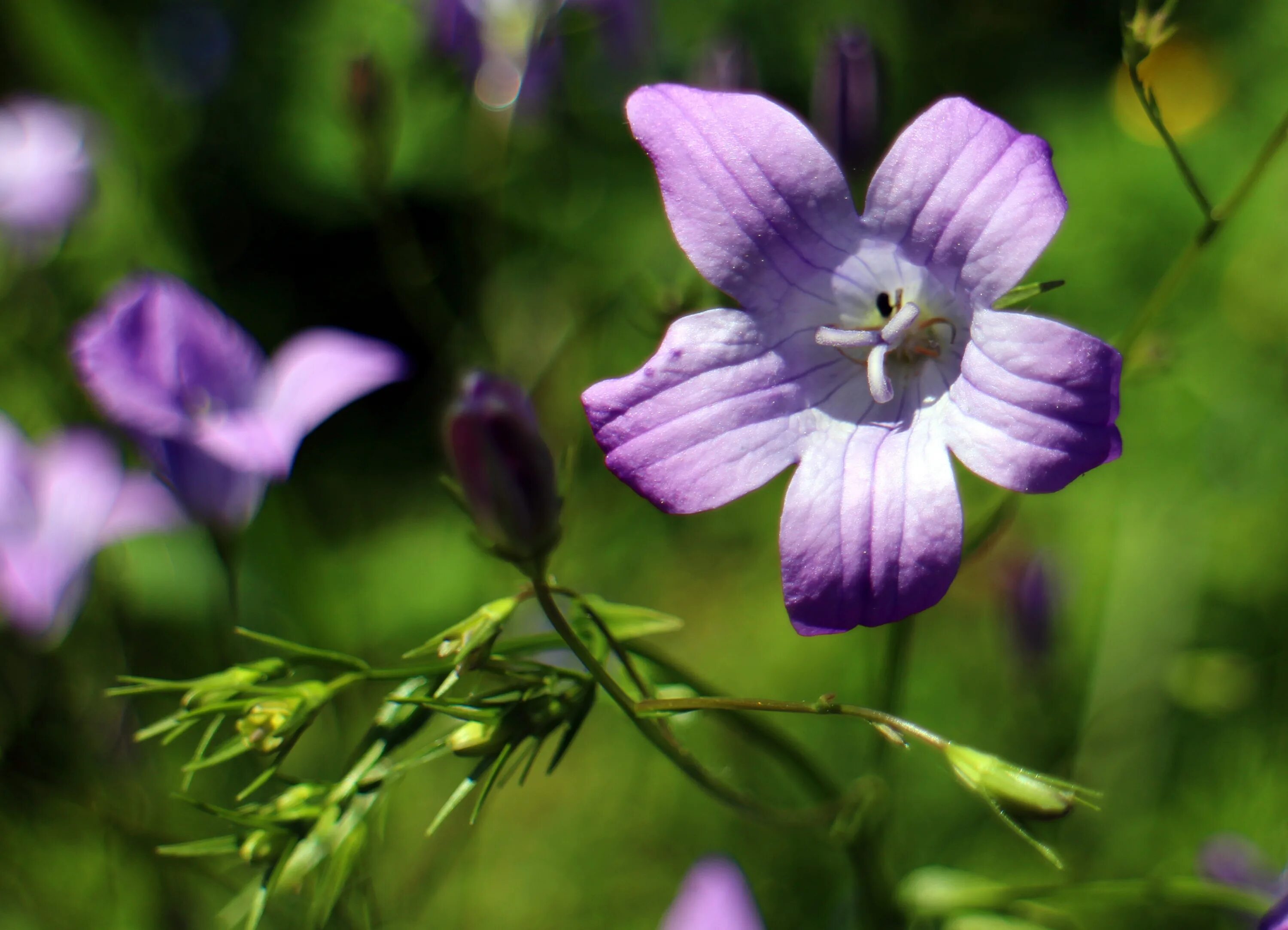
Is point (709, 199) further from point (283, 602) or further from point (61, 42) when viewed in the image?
point (61, 42)

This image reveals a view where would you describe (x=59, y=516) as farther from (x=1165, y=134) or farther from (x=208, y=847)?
(x=1165, y=134)

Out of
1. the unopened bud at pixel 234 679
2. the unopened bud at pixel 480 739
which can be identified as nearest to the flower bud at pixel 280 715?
the unopened bud at pixel 234 679

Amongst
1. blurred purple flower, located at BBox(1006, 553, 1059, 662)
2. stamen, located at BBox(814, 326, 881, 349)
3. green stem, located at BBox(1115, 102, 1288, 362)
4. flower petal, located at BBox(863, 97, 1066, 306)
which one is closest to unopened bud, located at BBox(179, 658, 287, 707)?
stamen, located at BBox(814, 326, 881, 349)

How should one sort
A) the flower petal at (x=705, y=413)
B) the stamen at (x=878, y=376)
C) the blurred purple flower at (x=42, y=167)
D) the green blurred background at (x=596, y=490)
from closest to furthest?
the flower petal at (x=705, y=413), the stamen at (x=878, y=376), the green blurred background at (x=596, y=490), the blurred purple flower at (x=42, y=167)

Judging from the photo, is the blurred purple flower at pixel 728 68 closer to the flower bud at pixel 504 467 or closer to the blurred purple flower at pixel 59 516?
the flower bud at pixel 504 467

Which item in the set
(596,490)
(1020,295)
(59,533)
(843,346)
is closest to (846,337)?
(843,346)

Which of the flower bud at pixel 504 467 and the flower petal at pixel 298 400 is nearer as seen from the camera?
the flower bud at pixel 504 467
